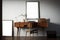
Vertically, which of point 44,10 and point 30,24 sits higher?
point 44,10

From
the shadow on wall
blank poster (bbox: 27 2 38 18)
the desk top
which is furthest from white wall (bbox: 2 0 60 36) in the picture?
the desk top

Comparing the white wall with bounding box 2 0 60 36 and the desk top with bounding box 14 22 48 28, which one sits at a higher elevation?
the white wall with bounding box 2 0 60 36

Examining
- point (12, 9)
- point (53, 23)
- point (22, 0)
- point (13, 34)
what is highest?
point (22, 0)

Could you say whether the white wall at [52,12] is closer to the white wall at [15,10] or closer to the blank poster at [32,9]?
the blank poster at [32,9]

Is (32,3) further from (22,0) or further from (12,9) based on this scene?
(12,9)

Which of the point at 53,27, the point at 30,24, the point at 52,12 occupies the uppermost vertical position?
the point at 52,12

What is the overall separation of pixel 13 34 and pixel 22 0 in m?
1.78

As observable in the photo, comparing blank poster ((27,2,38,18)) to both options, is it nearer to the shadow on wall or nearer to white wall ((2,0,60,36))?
white wall ((2,0,60,36))

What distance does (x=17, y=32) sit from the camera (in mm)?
6844

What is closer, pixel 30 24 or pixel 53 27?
pixel 30 24

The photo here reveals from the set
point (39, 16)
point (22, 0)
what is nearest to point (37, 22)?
point (39, 16)

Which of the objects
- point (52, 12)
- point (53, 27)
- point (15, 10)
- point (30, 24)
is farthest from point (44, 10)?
point (15, 10)

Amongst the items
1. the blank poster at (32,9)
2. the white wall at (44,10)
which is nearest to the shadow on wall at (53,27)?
the white wall at (44,10)

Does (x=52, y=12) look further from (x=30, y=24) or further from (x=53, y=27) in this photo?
(x=30, y=24)
